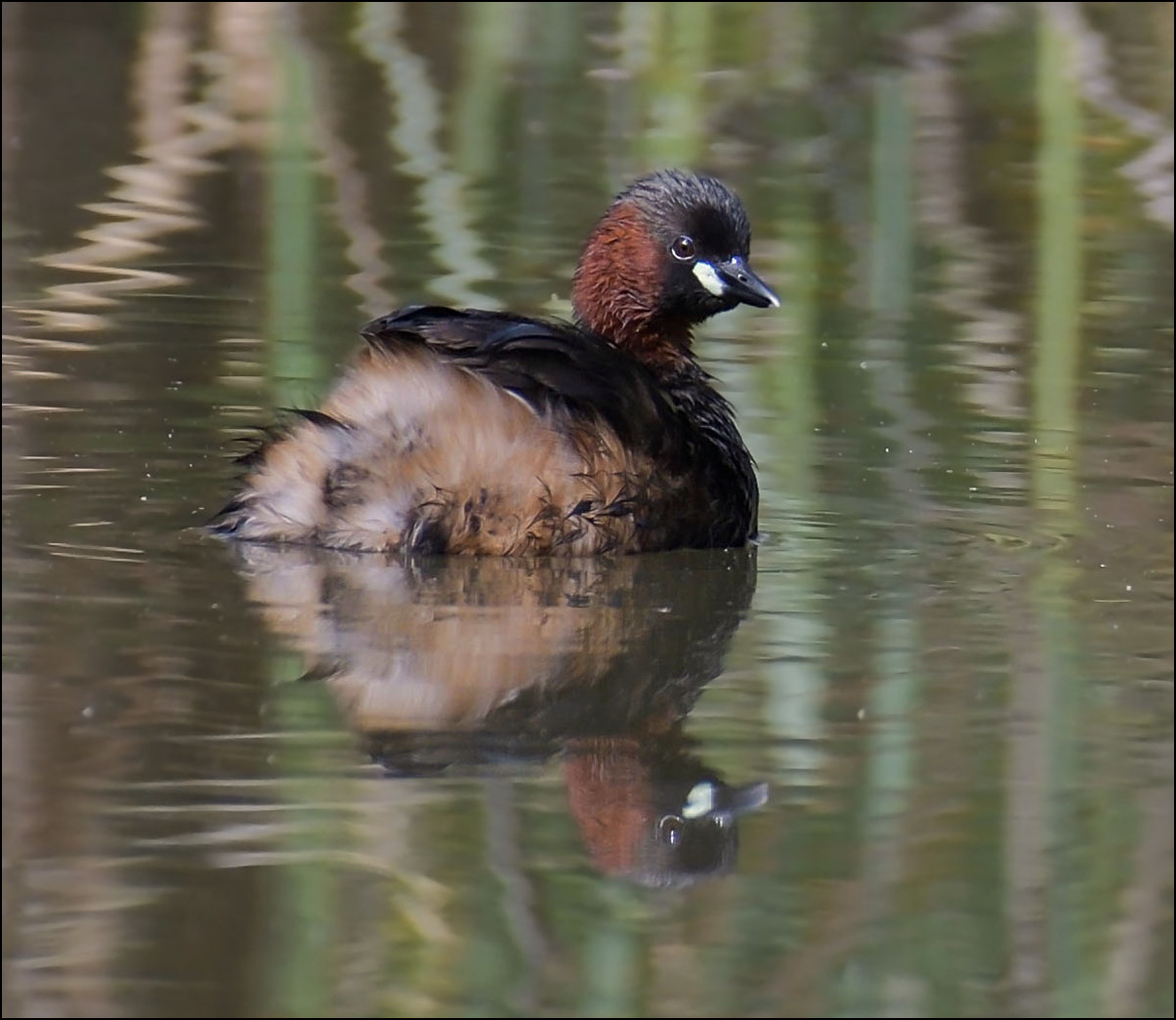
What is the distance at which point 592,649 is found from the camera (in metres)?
5.06

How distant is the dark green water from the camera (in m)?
3.64

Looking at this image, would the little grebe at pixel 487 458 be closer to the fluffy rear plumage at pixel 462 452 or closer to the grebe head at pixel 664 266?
the fluffy rear plumage at pixel 462 452

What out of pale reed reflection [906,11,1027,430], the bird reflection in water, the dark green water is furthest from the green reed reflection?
pale reed reflection [906,11,1027,430]

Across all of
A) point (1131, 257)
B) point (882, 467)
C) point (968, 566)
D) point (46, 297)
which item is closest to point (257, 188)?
point (46, 297)

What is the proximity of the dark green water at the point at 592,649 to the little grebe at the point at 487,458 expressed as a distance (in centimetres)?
9

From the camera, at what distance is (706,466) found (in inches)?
235

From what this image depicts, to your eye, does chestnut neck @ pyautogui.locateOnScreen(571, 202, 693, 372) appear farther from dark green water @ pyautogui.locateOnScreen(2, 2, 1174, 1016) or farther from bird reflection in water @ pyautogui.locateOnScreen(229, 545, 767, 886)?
bird reflection in water @ pyautogui.locateOnScreen(229, 545, 767, 886)

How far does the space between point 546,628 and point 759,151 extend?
6.68 metres

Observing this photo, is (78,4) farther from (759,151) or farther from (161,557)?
(161,557)

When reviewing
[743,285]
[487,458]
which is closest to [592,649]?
[487,458]

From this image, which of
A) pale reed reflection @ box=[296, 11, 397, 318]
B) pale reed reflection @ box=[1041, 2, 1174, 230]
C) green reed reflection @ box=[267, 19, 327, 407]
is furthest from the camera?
pale reed reflection @ box=[1041, 2, 1174, 230]

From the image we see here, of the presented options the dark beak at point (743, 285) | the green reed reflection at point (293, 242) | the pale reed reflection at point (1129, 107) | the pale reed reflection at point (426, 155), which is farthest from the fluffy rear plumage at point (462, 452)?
the pale reed reflection at point (1129, 107)

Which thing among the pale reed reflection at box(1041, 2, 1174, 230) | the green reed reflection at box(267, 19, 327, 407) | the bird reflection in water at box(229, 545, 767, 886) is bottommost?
the pale reed reflection at box(1041, 2, 1174, 230)

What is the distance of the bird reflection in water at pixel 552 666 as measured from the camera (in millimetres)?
4199
